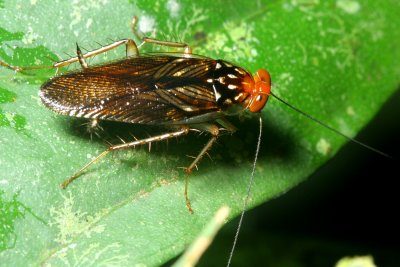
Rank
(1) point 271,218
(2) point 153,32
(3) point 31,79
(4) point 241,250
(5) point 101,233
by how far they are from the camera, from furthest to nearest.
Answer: (1) point 271,218 → (4) point 241,250 → (2) point 153,32 → (3) point 31,79 → (5) point 101,233

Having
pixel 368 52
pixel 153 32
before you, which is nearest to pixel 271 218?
pixel 368 52

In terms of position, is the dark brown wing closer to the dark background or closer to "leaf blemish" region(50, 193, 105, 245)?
"leaf blemish" region(50, 193, 105, 245)

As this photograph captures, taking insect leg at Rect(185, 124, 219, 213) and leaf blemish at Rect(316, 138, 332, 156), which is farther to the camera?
leaf blemish at Rect(316, 138, 332, 156)

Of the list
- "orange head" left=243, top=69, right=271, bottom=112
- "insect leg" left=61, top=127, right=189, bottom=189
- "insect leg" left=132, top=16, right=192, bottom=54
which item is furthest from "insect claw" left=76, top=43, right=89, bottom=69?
"orange head" left=243, top=69, right=271, bottom=112

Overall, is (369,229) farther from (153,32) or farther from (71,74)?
(71,74)

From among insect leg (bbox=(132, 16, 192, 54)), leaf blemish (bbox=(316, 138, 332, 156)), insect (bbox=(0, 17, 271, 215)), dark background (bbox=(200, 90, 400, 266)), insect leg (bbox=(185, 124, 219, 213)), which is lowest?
dark background (bbox=(200, 90, 400, 266))
